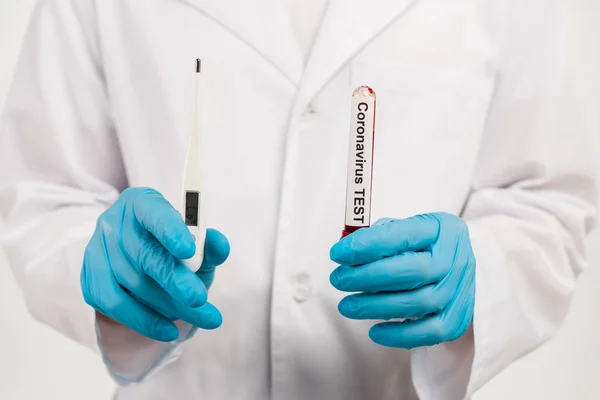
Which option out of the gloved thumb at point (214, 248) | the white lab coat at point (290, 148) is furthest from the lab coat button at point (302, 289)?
the gloved thumb at point (214, 248)

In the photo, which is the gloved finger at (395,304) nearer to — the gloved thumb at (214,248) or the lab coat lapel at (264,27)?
the gloved thumb at (214,248)

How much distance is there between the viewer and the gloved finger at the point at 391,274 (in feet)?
1.77

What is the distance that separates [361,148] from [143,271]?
0.20m

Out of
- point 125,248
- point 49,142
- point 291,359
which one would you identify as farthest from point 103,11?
point 291,359

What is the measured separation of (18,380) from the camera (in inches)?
40.4

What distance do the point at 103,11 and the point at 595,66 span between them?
72 cm

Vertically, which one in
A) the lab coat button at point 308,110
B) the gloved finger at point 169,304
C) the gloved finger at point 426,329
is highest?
the lab coat button at point 308,110

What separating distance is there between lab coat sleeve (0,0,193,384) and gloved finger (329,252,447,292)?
26 centimetres

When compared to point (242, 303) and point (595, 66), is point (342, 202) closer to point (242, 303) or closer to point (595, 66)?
point (242, 303)

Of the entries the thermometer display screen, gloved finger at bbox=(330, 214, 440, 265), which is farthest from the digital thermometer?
gloved finger at bbox=(330, 214, 440, 265)

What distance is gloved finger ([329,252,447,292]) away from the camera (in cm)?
54

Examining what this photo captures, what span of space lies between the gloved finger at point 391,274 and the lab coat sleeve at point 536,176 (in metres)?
0.10

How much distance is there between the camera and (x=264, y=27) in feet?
2.23

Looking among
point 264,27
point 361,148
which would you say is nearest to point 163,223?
point 361,148
